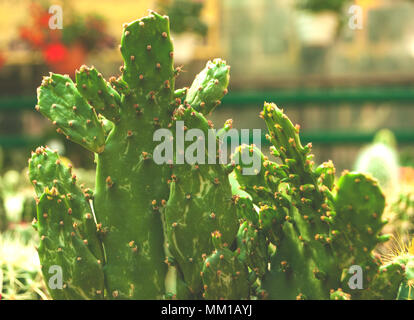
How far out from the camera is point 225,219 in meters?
0.68

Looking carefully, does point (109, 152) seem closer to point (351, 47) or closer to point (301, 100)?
point (301, 100)

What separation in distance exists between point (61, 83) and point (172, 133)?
16 cm

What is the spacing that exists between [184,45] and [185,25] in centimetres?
12

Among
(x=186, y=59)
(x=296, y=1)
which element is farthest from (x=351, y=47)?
(x=186, y=59)

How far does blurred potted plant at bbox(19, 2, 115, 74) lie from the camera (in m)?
3.18

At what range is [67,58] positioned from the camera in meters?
3.19

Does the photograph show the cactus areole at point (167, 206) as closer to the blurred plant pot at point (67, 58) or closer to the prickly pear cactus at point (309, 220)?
the prickly pear cactus at point (309, 220)

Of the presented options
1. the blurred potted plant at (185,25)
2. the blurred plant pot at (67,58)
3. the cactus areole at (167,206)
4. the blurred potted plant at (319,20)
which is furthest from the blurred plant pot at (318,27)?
the cactus areole at (167,206)

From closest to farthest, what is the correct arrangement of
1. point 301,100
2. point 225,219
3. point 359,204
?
point 359,204
point 225,219
point 301,100

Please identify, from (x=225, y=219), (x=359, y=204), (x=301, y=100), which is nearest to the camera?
(x=359, y=204)

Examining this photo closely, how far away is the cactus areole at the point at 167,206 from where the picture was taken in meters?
0.66

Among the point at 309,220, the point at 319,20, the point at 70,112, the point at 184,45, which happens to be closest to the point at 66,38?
the point at 184,45

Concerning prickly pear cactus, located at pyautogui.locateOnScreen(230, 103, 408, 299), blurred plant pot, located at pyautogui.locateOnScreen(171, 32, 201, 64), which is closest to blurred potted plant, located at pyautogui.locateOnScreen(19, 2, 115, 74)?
blurred plant pot, located at pyautogui.locateOnScreen(171, 32, 201, 64)

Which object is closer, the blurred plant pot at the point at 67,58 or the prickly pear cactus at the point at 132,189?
the prickly pear cactus at the point at 132,189
